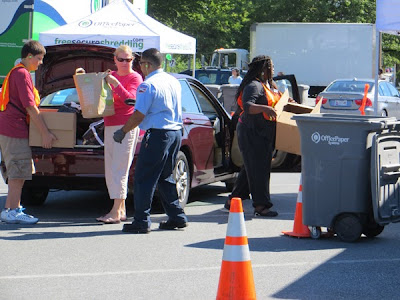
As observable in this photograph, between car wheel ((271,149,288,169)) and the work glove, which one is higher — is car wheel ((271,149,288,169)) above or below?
below

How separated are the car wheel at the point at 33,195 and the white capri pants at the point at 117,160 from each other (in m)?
1.52

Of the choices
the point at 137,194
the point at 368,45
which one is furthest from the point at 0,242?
the point at 368,45

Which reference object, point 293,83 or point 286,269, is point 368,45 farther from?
point 286,269

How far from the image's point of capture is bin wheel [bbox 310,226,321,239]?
847cm

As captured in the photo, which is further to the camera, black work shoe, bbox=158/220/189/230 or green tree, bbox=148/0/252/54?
green tree, bbox=148/0/252/54

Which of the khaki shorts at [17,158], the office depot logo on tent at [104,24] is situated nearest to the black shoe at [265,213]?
the khaki shorts at [17,158]

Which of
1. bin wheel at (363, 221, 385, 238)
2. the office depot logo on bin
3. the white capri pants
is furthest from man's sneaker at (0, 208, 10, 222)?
bin wheel at (363, 221, 385, 238)

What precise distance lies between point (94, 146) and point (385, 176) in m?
3.15

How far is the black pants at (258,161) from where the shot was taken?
9758 mm

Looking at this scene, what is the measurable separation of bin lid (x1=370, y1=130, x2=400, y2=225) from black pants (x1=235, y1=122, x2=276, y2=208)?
1.73 m

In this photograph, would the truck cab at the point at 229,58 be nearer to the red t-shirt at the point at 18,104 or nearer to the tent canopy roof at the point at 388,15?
the tent canopy roof at the point at 388,15

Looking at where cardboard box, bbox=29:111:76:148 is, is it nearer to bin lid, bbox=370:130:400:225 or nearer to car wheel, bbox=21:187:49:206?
car wheel, bbox=21:187:49:206

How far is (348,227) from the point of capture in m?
8.23

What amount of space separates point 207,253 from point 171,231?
1.20 m
